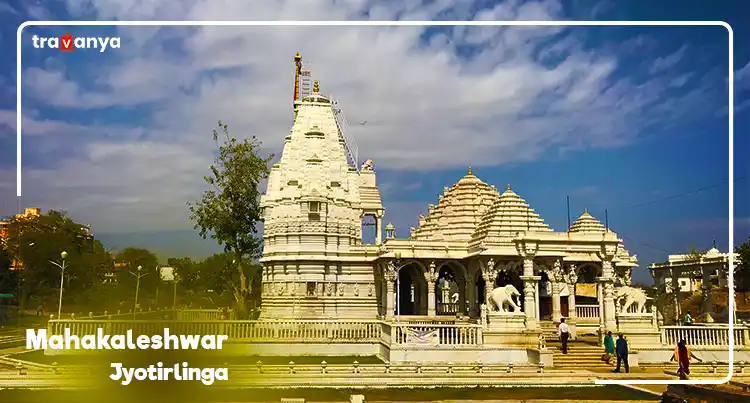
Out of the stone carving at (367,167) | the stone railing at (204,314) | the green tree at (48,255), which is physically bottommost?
the stone railing at (204,314)

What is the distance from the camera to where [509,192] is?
95.7 feet

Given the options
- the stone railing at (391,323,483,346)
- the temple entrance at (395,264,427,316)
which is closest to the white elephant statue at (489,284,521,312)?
the stone railing at (391,323,483,346)

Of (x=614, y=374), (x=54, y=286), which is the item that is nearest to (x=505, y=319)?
(x=614, y=374)

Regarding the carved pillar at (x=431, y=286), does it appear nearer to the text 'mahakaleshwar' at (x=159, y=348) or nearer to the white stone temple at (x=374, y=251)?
the white stone temple at (x=374, y=251)

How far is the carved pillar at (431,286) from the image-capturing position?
30.2 m

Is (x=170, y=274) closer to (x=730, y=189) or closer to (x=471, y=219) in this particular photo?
(x=471, y=219)

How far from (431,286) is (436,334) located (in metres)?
9.06

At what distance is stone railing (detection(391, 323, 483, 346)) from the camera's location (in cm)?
2153

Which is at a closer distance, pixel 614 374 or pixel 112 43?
pixel 112 43

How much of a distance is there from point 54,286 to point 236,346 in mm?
24861

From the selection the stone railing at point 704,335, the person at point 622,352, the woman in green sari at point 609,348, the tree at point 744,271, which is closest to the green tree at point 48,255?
the woman in green sari at point 609,348

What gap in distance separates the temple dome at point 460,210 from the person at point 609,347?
12.8 metres

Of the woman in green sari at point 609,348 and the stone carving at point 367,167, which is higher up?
the stone carving at point 367,167

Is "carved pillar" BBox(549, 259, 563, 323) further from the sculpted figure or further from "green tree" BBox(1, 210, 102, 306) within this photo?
"green tree" BBox(1, 210, 102, 306)
